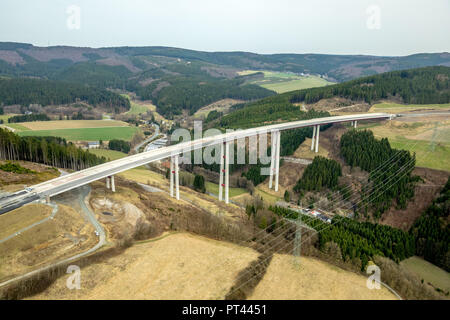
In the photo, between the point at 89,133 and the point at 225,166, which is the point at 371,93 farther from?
the point at 89,133

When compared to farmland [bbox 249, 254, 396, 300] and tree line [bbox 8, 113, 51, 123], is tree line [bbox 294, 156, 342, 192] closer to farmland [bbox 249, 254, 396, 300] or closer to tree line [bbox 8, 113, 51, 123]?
farmland [bbox 249, 254, 396, 300]

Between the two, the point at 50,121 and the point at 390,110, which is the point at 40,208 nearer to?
the point at 390,110

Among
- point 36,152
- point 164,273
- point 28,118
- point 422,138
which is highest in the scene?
point 422,138

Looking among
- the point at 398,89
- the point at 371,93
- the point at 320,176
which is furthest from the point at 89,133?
the point at 398,89

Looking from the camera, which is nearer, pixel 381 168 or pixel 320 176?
pixel 381 168

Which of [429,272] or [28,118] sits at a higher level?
[28,118]

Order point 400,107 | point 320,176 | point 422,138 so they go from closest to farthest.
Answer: point 320,176
point 422,138
point 400,107
